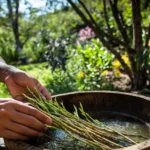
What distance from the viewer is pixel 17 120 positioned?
110 cm

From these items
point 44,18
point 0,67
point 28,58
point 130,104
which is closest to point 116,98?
point 130,104

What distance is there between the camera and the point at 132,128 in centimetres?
144

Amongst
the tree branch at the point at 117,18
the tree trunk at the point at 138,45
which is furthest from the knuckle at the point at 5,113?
the tree branch at the point at 117,18

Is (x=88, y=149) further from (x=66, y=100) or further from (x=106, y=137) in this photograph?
(x=66, y=100)

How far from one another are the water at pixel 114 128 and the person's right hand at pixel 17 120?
0.56ft

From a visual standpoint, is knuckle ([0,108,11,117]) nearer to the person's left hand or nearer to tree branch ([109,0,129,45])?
the person's left hand

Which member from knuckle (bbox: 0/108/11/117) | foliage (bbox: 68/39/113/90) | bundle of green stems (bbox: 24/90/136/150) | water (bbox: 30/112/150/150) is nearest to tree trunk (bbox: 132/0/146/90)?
foliage (bbox: 68/39/113/90)

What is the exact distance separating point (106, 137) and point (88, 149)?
0.09 metres

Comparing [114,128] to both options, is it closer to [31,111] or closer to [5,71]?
[31,111]

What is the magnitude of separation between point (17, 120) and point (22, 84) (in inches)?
19.9

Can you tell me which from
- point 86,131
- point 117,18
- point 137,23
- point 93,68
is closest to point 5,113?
point 86,131

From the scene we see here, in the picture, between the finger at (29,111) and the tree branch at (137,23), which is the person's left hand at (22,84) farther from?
the tree branch at (137,23)

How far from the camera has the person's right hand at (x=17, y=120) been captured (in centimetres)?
109

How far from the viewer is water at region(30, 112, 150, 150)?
1.24m
